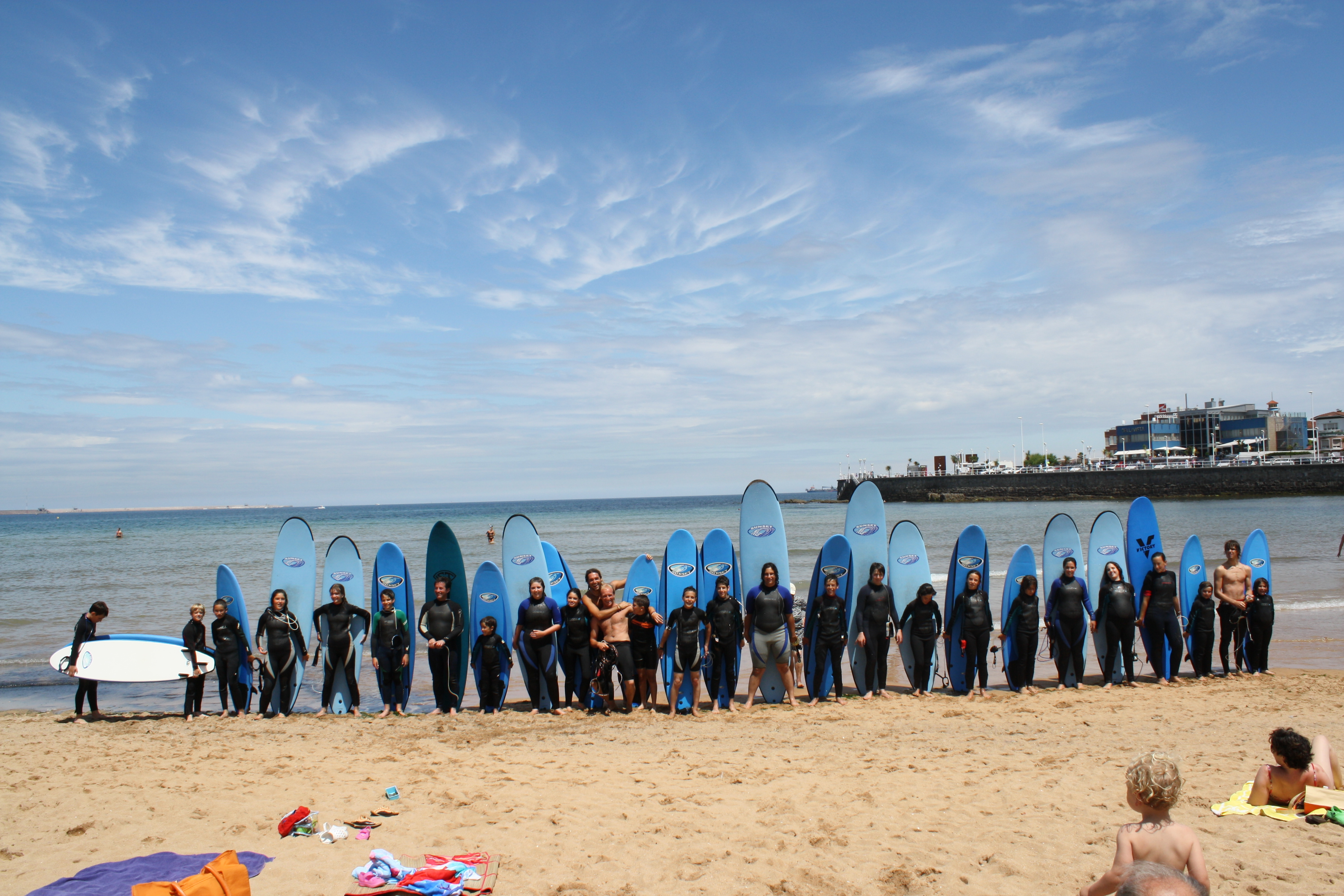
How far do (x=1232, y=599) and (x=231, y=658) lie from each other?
9.77m

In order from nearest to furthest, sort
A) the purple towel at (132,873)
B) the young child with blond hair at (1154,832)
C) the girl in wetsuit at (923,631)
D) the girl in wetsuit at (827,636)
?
1. the young child with blond hair at (1154,832)
2. the purple towel at (132,873)
3. the girl in wetsuit at (827,636)
4. the girl in wetsuit at (923,631)

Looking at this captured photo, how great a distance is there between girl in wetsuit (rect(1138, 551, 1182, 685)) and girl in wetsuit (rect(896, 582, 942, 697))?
2084 mm

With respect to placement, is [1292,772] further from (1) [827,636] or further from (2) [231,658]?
(2) [231,658]

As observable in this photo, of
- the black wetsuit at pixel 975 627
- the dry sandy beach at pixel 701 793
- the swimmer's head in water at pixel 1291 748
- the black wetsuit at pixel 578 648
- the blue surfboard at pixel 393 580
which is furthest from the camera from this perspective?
the blue surfboard at pixel 393 580

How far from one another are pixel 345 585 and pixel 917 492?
55.9 metres

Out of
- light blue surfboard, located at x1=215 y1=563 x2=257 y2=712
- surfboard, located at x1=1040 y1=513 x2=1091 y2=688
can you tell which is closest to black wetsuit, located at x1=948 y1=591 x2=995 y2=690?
surfboard, located at x1=1040 y1=513 x2=1091 y2=688

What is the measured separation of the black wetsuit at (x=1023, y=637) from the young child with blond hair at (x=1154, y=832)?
5164mm

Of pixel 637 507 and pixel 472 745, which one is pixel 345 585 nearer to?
pixel 472 745

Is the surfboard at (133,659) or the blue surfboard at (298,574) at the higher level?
the blue surfboard at (298,574)

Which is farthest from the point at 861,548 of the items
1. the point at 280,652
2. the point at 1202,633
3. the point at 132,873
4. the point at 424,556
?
the point at 424,556

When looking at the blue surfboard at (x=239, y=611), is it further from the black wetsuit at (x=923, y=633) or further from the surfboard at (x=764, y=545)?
the black wetsuit at (x=923, y=633)

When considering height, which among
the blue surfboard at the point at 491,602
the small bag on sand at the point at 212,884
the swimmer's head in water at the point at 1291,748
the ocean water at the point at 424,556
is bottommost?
the ocean water at the point at 424,556

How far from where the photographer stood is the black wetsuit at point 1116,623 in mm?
7230

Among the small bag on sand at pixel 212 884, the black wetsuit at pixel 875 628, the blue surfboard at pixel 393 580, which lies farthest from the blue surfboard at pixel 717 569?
the small bag on sand at pixel 212 884
